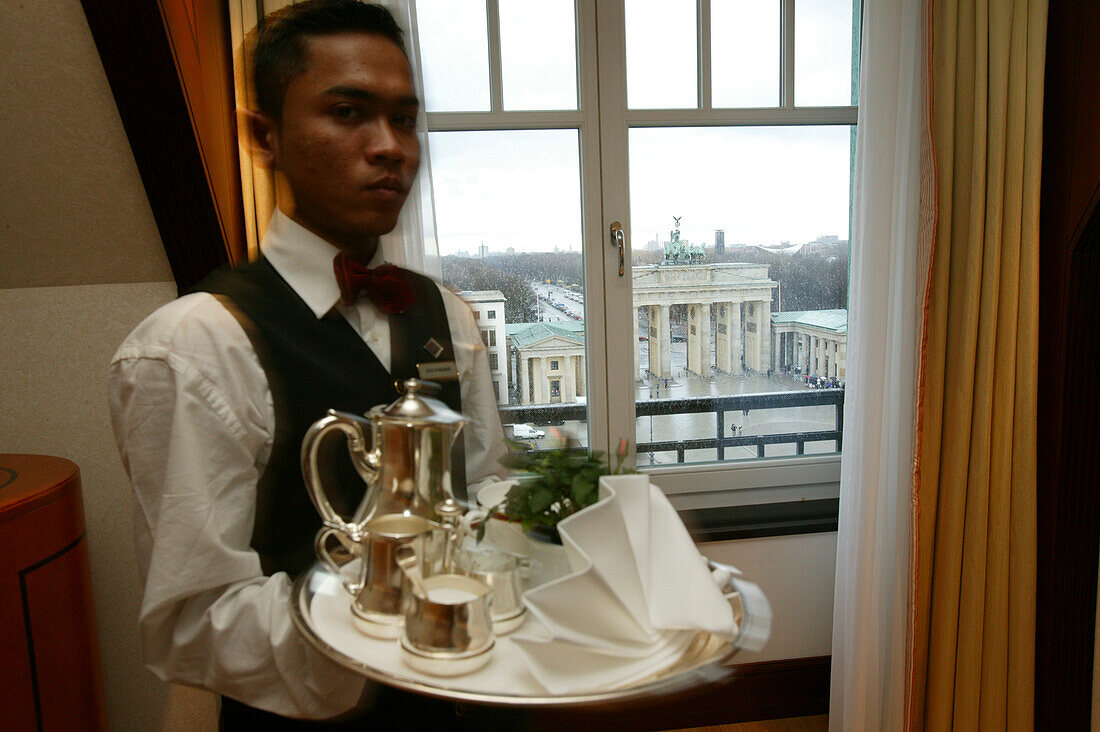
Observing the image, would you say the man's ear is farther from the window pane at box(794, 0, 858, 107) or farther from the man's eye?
the window pane at box(794, 0, 858, 107)

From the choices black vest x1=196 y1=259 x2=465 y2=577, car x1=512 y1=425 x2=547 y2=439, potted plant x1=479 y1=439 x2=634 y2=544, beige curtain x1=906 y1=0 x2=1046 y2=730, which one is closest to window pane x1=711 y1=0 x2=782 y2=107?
beige curtain x1=906 y1=0 x2=1046 y2=730

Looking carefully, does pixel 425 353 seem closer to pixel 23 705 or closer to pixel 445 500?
pixel 445 500

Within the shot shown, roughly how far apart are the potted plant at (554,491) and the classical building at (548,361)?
126cm

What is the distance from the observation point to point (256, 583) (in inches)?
29.3

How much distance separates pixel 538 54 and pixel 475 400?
118cm

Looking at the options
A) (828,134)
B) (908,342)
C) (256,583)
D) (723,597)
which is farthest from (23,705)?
(828,134)

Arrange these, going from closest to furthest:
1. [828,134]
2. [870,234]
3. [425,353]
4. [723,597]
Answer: [723,597], [425,353], [870,234], [828,134]

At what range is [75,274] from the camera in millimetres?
1537

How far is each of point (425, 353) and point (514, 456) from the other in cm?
17

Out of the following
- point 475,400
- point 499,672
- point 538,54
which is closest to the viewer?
point 499,672

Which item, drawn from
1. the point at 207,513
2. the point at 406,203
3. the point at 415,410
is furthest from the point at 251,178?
the point at 415,410

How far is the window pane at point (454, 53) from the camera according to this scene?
1795mm

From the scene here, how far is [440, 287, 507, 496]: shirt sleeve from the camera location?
90cm

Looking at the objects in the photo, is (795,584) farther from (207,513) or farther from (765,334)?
(207,513)
